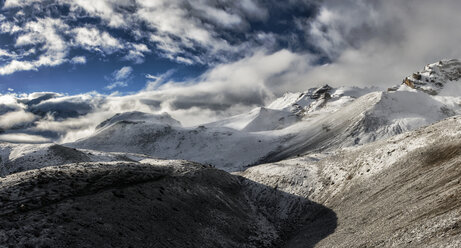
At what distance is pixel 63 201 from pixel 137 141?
138613 mm

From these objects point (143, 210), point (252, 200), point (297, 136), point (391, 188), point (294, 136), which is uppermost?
point (294, 136)

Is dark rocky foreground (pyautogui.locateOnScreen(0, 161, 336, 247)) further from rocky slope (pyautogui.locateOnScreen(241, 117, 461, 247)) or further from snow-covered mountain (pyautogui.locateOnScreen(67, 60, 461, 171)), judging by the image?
snow-covered mountain (pyautogui.locateOnScreen(67, 60, 461, 171))

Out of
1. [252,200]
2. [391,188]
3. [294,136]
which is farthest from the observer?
[294,136]

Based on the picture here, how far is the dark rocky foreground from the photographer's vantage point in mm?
20111

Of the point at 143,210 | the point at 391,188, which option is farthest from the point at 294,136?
the point at 143,210

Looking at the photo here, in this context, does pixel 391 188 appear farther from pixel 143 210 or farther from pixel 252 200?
pixel 143 210

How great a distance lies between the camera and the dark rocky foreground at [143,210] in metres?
20.1

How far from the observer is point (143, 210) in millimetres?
26344

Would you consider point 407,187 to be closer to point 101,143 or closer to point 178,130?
point 178,130

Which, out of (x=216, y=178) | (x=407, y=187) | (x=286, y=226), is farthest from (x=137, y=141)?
(x=407, y=187)

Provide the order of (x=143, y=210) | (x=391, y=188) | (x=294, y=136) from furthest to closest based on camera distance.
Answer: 1. (x=294, y=136)
2. (x=391, y=188)
3. (x=143, y=210)

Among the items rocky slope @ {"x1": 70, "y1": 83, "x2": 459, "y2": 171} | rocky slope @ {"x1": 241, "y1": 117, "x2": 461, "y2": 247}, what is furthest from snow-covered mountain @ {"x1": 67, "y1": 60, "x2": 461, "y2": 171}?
rocky slope @ {"x1": 241, "y1": 117, "x2": 461, "y2": 247}

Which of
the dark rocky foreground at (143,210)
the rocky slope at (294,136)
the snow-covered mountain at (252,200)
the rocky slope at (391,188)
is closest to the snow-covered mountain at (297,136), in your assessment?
the rocky slope at (294,136)

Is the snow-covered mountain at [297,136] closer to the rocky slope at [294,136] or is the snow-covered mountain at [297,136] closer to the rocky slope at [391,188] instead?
Answer: the rocky slope at [294,136]
